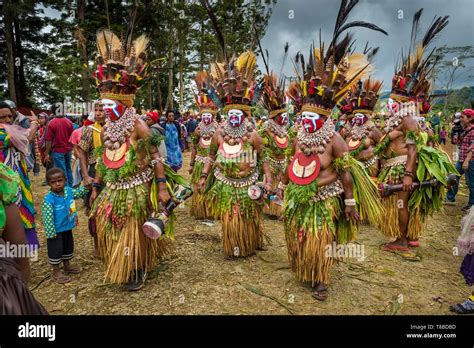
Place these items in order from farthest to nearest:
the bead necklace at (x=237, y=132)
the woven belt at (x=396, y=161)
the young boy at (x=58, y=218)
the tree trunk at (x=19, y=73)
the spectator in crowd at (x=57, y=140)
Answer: the tree trunk at (x=19, y=73) → the spectator in crowd at (x=57, y=140) → the woven belt at (x=396, y=161) → the bead necklace at (x=237, y=132) → the young boy at (x=58, y=218)

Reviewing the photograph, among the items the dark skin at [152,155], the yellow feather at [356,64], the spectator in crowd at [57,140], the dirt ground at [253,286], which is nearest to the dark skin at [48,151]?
the spectator in crowd at [57,140]

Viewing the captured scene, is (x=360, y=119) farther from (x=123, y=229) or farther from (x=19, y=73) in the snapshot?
(x=19, y=73)

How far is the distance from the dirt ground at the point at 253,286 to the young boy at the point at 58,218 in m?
0.32

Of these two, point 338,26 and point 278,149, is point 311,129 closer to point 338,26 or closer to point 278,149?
point 338,26

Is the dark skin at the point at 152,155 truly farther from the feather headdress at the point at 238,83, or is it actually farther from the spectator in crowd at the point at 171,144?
the spectator in crowd at the point at 171,144

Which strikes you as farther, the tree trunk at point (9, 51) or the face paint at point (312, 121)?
the tree trunk at point (9, 51)

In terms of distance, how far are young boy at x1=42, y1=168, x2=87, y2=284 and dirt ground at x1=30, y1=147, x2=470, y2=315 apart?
320mm

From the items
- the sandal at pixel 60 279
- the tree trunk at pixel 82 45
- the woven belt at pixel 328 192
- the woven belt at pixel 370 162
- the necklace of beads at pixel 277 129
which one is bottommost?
the sandal at pixel 60 279

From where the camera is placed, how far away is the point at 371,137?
6.23 m

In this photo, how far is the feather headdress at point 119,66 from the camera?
11.7 ft

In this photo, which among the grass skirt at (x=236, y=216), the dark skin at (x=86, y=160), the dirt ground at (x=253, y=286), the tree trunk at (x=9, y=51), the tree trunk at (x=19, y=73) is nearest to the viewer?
the dirt ground at (x=253, y=286)

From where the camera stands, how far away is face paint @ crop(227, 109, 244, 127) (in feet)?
15.0

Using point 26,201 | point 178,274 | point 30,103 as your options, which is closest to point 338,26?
point 178,274

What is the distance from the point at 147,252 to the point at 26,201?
1.51 m
